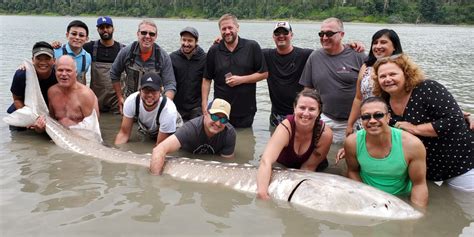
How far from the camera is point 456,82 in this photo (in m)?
13.5

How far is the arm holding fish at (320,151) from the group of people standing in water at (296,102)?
0.01 meters

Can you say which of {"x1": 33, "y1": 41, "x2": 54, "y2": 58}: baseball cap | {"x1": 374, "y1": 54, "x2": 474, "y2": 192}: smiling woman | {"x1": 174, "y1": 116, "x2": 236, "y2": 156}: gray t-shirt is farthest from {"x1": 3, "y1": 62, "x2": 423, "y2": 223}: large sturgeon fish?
{"x1": 33, "y1": 41, "x2": 54, "y2": 58}: baseball cap

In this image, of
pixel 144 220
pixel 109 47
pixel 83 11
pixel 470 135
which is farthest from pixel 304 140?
pixel 83 11

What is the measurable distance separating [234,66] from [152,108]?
5.12 ft

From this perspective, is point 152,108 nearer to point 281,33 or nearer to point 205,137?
point 205,137

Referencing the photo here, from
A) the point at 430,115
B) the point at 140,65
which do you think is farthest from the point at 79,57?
the point at 430,115

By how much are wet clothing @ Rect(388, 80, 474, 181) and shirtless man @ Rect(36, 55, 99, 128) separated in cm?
419

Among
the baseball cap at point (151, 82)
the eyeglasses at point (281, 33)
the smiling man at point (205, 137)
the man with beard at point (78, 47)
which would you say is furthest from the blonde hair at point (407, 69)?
the man with beard at point (78, 47)

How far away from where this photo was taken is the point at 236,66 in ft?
22.2

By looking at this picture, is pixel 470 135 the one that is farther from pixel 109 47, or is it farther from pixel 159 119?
pixel 109 47

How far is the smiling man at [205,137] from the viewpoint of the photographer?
4965mm

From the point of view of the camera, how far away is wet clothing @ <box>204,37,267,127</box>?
6770 mm

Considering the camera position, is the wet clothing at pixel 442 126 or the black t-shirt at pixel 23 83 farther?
the black t-shirt at pixel 23 83

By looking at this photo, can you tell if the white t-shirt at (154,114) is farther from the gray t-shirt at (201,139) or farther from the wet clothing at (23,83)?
the wet clothing at (23,83)
